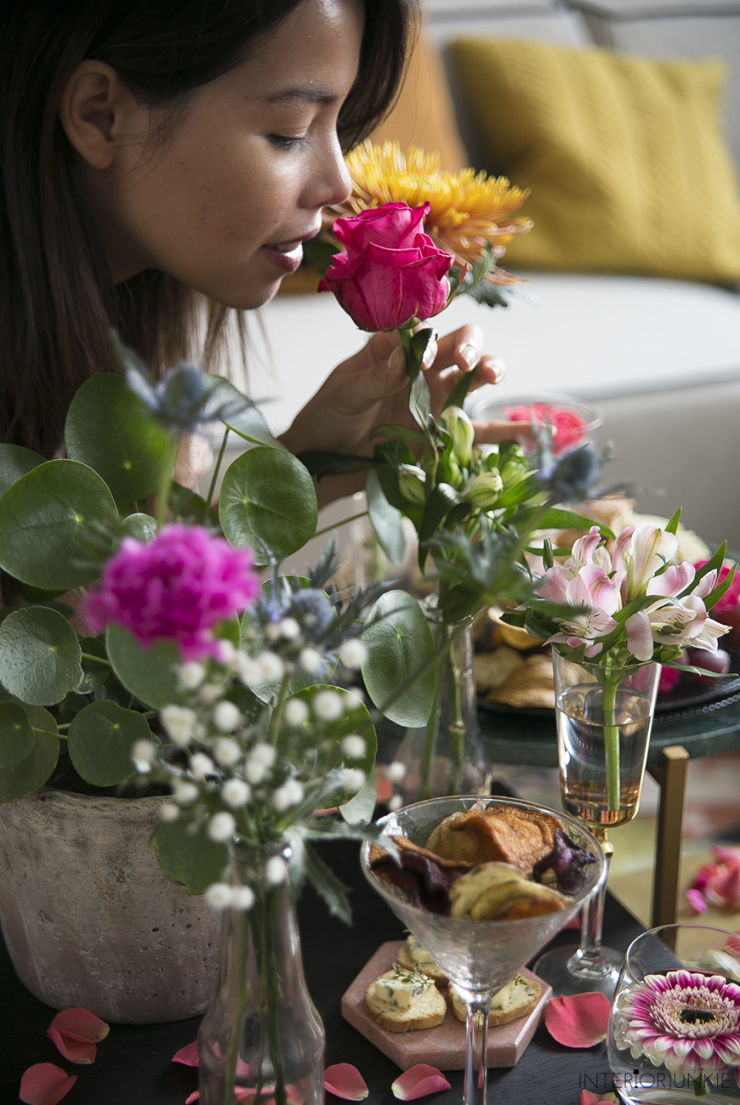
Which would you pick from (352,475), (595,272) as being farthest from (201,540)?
(595,272)

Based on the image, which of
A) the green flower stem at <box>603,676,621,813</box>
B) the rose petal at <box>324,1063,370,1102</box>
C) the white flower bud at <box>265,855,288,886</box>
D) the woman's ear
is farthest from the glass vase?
the woman's ear

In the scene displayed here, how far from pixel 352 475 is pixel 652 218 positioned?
172 centimetres

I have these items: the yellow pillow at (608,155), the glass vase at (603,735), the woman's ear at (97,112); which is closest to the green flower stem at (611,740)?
the glass vase at (603,735)

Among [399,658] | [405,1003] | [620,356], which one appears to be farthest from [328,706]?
[620,356]

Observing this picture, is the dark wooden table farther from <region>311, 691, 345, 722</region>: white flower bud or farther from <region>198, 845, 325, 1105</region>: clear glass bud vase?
<region>311, 691, 345, 722</region>: white flower bud

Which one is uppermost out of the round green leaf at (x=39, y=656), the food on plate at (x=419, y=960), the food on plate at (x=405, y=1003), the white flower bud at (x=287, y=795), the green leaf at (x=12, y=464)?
the green leaf at (x=12, y=464)

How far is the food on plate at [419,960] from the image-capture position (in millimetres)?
717

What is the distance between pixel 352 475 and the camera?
3.51ft

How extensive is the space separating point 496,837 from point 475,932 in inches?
2.6

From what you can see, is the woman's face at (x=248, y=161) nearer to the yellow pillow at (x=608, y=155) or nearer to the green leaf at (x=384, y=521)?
the green leaf at (x=384, y=521)

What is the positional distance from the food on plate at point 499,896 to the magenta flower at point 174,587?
0.22m

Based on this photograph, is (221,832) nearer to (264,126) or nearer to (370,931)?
(370,931)

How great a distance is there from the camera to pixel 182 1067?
0.66 m

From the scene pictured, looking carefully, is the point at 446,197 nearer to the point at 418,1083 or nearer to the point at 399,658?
the point at 399,658
